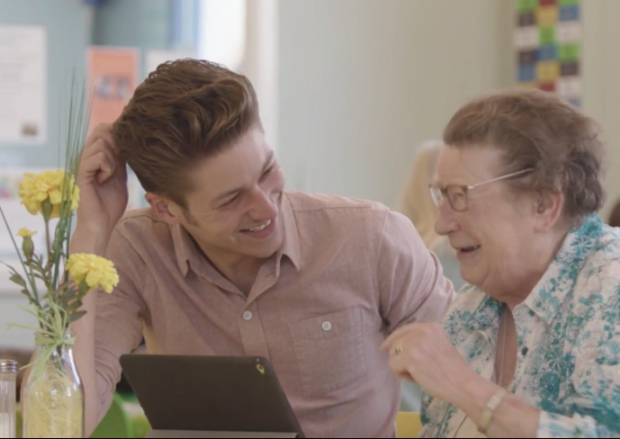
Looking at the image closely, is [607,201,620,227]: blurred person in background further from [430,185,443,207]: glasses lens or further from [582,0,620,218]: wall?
[430,185,443,207]: glasses lens

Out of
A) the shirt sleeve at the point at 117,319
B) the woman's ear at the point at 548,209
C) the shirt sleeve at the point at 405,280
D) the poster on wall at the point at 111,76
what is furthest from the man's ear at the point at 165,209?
the poster on wall at the point at 111,76

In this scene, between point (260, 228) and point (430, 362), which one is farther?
point (260, 228)

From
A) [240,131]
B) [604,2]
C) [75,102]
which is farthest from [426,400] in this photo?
[604,2]

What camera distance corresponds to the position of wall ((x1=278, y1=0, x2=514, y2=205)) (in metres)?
4.39

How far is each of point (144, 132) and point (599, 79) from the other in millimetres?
2975

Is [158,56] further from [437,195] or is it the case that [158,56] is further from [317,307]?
[437,195]

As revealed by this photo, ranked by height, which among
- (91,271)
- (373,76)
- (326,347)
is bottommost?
(326,347)

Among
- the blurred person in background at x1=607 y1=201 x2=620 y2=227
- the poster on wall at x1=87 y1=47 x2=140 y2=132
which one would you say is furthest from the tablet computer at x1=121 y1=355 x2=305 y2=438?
the poster on wall at x1=87 y1=47 x2=140 y2=132

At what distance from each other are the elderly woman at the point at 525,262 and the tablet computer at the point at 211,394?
0.21 metres

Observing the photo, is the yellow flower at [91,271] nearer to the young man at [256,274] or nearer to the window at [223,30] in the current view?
the young man at [256,274]

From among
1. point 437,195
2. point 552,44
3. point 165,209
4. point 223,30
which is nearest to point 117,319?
point 165,209

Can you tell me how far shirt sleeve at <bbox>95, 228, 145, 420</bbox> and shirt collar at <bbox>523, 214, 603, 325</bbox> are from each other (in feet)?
2.86

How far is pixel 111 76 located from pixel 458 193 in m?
3.06

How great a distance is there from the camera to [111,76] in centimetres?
429
